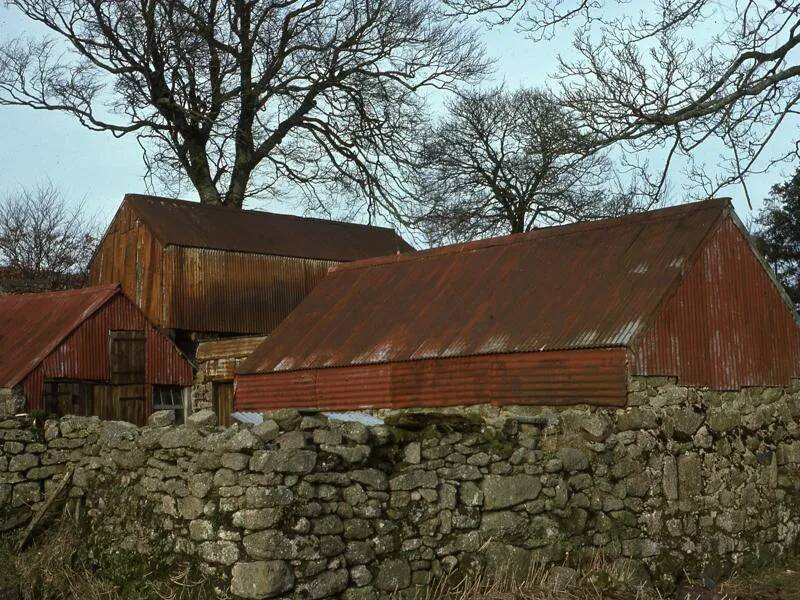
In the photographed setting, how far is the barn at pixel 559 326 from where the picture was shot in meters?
14.1

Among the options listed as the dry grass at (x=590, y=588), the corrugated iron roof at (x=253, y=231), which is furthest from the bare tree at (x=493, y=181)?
the dry grass at (x=590, y=588)

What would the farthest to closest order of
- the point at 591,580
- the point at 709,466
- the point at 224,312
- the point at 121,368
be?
1. the point at 224,312
2. the point at 121,368
3. the point at 709,466
4. the point at 591,580

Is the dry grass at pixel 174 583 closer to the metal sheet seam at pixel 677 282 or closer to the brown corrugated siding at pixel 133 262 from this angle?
the metal sheet seam at pixel 677 282

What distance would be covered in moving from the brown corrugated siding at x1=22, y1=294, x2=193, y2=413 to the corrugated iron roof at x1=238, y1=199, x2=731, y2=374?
2916 mm

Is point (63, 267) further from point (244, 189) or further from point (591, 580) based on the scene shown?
point (591, 580)

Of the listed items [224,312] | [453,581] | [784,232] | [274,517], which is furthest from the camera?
[784,232]

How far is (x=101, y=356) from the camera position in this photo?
66.1 ft

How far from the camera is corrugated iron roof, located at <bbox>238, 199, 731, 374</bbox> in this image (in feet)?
48.2

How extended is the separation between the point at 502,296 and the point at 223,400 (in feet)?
32.8

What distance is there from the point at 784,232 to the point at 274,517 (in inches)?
1169

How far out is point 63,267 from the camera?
4016 cm

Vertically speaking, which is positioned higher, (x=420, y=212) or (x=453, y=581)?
(x=420, y=212)

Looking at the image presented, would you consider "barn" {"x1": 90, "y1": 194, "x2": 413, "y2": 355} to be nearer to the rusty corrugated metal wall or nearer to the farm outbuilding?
the rusty corrugated metal wall

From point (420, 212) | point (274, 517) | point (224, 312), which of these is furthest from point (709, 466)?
point (420, 212)
